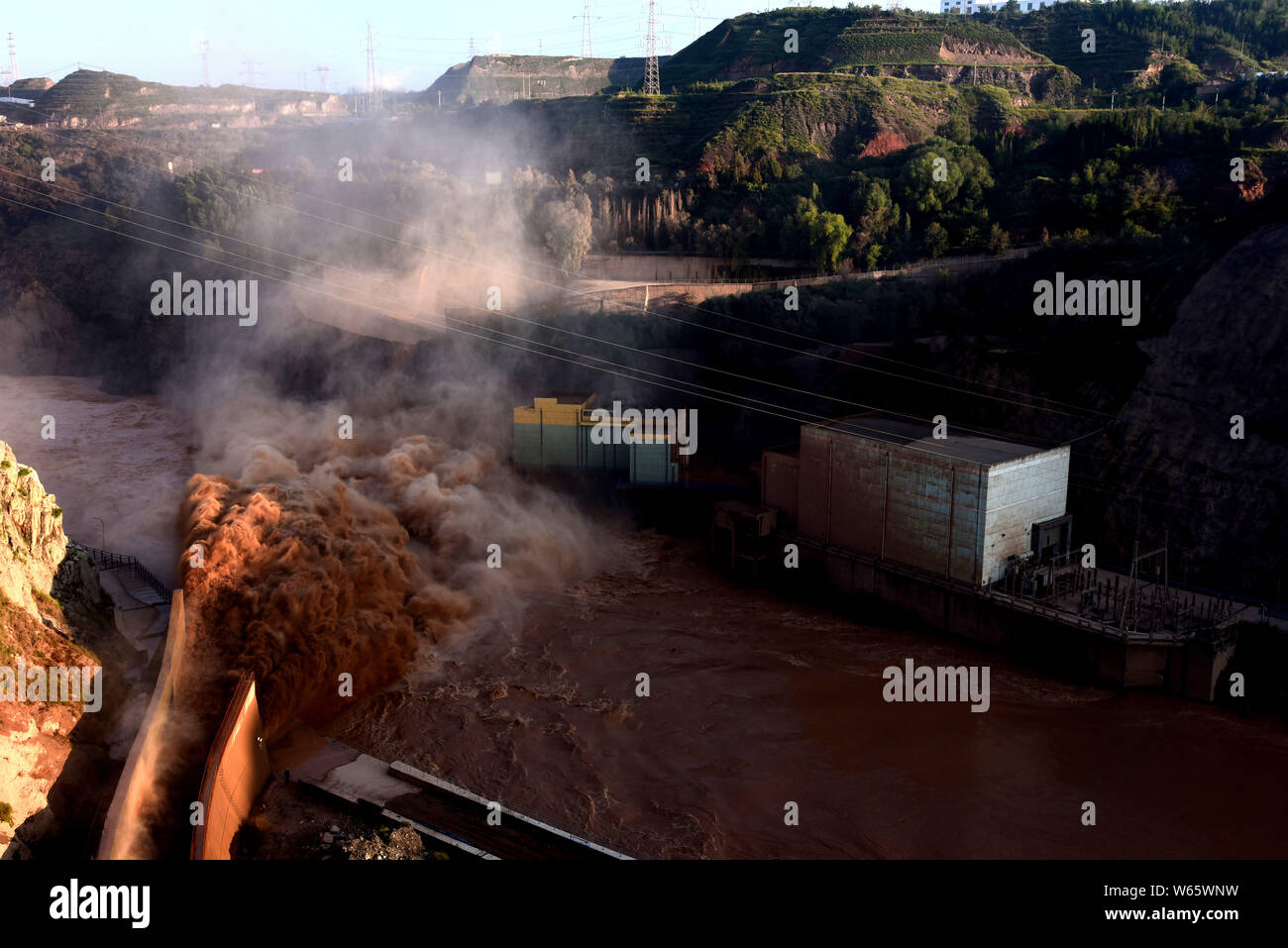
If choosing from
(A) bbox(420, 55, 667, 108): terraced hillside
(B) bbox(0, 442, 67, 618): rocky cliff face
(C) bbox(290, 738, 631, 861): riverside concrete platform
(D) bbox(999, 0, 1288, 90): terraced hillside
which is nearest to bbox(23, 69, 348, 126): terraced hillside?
(A) bbox(420, 55, 667, 108): terraced hillside

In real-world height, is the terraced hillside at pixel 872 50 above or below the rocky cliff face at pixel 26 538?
above

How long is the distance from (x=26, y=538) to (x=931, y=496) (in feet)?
80.3

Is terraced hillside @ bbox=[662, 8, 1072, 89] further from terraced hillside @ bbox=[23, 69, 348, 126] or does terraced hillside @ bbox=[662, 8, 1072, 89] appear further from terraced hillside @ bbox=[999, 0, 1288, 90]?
Result: terraced hillside @ bbox=[23, 69, 348, 126]

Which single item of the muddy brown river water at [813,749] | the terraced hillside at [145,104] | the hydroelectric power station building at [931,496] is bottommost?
the muddy brown river water at [813,749]

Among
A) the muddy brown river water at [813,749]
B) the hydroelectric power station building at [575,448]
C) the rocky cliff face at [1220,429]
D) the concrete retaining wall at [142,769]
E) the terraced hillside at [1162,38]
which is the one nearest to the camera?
the concrete retaining wall at [142,769]

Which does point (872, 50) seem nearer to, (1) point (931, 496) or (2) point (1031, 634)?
(1) point (931, 496)

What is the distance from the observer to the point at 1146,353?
4066 cm

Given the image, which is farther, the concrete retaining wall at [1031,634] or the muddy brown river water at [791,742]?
the concrete retaining wall at [1031,634]

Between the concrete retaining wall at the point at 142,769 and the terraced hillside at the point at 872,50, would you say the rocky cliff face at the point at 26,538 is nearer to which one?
the concrete retaining wall at the point at 142,769

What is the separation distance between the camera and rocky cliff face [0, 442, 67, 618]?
2370 cm

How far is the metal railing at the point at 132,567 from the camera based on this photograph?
3036 centimetres

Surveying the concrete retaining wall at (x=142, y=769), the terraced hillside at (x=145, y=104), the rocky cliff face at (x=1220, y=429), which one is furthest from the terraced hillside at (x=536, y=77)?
the concrete retaining wall at (x=142, y=769)

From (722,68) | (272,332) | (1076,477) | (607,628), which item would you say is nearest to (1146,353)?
(1076,477)

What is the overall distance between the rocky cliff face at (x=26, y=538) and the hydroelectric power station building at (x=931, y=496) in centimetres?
2252
